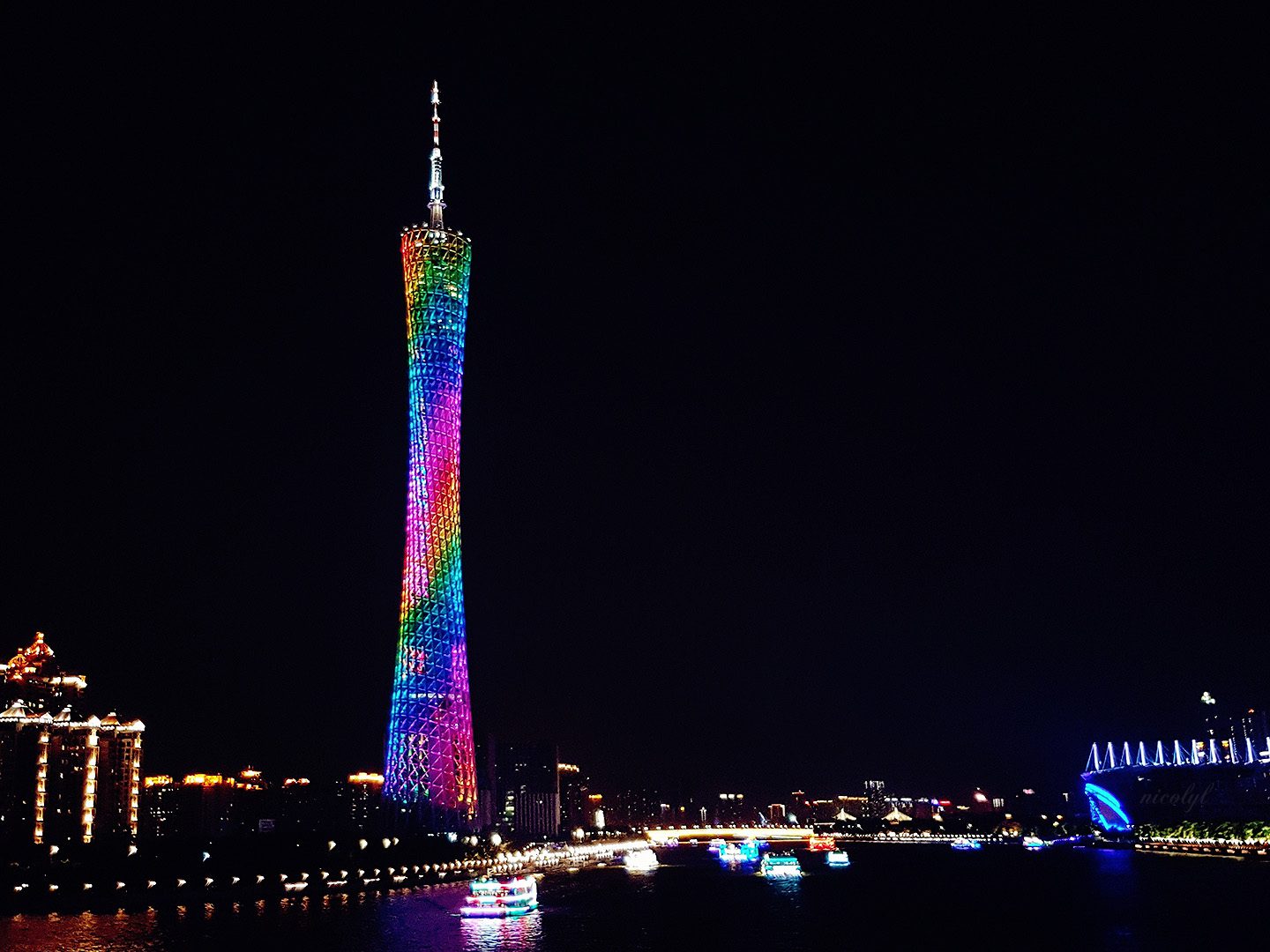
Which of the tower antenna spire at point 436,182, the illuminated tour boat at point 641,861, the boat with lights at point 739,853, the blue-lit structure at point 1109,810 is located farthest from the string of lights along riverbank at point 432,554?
the blue-lit structure at point 1109,810

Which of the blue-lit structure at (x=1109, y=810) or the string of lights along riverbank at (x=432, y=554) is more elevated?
the string of lights along riverbank at (x=432, y=554)

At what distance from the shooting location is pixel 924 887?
251 feet

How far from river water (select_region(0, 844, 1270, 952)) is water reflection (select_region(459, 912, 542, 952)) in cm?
12

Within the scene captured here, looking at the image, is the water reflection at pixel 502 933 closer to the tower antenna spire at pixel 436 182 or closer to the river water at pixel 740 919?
the river water at pixel 740 919

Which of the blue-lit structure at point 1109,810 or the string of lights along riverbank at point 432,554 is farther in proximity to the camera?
the blue-lit structure at point 1109,810

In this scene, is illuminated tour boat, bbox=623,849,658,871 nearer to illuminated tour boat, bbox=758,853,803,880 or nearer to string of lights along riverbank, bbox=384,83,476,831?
illuminated tour boat, bbox=758,853,803,880

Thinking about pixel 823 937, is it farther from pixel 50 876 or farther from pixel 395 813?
pixel 50 876

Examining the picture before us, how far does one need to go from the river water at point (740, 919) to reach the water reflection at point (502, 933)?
122 millimetres

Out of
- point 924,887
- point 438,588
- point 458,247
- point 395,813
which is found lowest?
point 924,887

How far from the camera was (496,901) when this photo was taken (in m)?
50.9

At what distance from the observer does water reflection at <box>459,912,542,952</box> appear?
133ft

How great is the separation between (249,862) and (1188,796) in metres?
94.4

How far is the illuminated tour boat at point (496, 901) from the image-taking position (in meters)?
49.9

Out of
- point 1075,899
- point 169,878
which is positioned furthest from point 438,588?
point 1075,899
